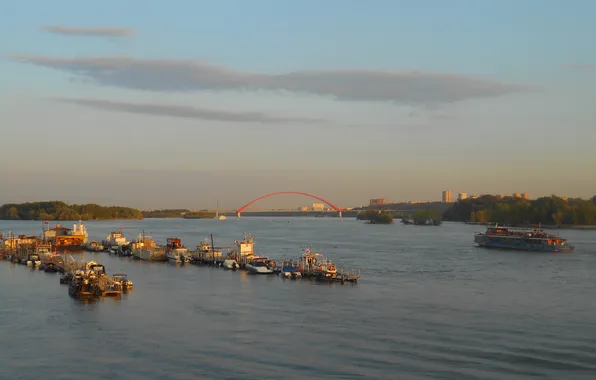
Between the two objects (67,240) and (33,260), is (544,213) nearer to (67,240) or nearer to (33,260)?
(67,240)

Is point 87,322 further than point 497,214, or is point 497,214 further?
point 497,214

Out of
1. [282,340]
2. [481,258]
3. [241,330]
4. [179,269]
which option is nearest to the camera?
[282,340]

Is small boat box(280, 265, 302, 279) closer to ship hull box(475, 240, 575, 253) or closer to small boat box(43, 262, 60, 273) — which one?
small boat box(43, 262, 60, 273)

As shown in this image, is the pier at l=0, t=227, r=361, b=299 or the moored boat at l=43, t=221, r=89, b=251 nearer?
the pier at l=0, t=227, r=361, b=299

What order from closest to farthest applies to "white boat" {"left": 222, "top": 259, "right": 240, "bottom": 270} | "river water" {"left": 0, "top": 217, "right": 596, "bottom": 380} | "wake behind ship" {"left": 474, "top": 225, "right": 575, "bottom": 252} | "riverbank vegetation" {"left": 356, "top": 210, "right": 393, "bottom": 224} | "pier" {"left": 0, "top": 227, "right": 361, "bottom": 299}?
1. "river water" {"left": 0, "top": 217, "right": 596, "bottom": 380}
2. "pier" {"left": 0, "top": 227, "right": 361, "bottom": 299}
3. "white boat" {"left": 222, "top": 259, "right": 240, "bottom": 270}
4. "wake behind ship" {"left": 474, "top": 225, "right": 575, "bottom": 252}
5. "riverbank vegetation" {"left": 356, "top": 210, "right": 393, "bottom": 224}

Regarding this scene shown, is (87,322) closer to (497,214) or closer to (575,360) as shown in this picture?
(575,360)

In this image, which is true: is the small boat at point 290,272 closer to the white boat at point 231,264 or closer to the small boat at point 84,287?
the white boat at point 231,264

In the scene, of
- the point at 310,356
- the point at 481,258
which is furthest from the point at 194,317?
the point at 481,258

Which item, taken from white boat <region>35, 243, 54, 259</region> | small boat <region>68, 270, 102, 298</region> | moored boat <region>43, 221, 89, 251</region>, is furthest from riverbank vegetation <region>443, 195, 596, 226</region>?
small boat <region>68, 270, 102, 298</region>
